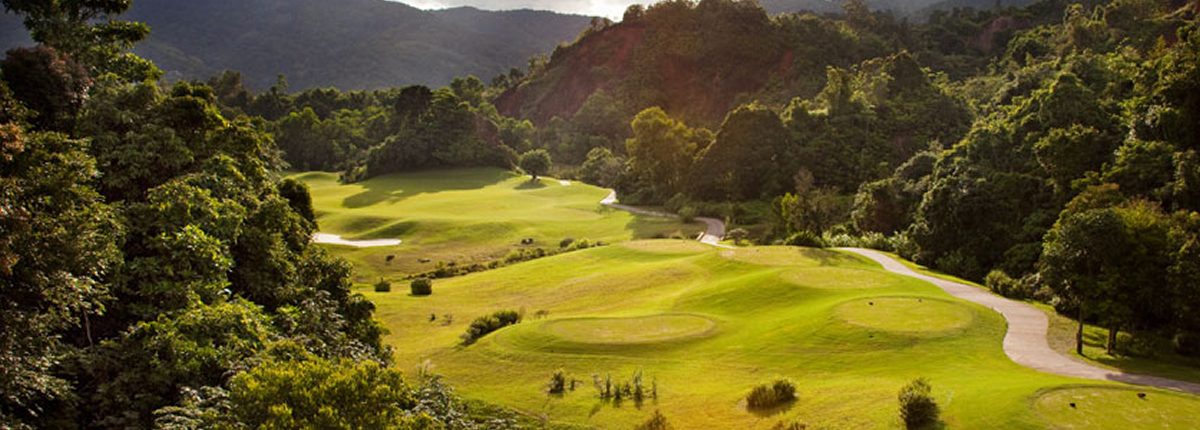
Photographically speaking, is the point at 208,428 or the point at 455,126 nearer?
the point at 208,428

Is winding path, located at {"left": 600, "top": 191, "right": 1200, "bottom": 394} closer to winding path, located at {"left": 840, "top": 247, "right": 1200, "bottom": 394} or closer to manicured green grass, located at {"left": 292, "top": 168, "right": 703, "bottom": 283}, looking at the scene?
winding path, located at {"left": 840, "top": 247, "right": 1200, "bottom": 394}

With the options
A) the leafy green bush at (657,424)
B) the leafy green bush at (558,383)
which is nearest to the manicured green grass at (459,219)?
the leafy green bush at (558,383)

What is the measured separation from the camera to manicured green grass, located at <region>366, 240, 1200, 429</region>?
1973cm

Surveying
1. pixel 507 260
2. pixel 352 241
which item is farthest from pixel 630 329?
pixel 352 241

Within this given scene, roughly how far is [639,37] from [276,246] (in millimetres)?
145869

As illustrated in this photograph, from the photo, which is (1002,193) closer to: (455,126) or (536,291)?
(536,291)

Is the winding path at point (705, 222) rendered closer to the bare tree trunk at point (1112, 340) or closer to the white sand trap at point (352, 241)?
the white sand trap at point (352, 241)

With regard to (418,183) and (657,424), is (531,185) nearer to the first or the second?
(418,183)

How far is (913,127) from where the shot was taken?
83.1m

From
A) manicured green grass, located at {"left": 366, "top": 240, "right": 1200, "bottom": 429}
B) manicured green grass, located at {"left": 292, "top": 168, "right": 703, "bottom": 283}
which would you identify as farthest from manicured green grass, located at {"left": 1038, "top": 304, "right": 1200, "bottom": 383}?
manicured green grass, located at {"left": 292, "top": 168, "right": 703, "bottom": 283}

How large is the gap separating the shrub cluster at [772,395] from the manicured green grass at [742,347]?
40 cm

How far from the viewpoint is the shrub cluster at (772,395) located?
67.9 ft

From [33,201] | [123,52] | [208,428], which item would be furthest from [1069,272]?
[123,52]

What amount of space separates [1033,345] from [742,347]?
9.87m
